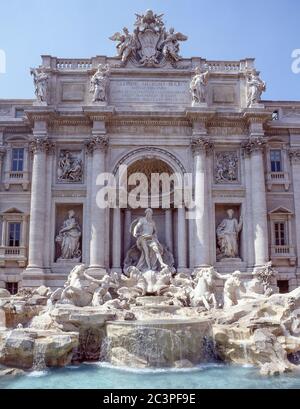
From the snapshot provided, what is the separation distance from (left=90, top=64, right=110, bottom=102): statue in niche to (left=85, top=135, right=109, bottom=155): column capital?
2.00 metres

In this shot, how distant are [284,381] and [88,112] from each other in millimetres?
15667

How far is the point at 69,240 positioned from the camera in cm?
2181

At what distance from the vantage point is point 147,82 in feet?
77.9

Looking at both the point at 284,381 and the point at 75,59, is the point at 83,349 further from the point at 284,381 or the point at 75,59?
the point at 75,59

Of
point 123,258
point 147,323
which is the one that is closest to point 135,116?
point 123,258

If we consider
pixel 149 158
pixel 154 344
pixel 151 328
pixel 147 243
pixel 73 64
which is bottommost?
pixel 154 344

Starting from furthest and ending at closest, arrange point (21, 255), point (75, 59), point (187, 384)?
1. point (75, 59)
2. point (21, 255)
3. point (187, 384)

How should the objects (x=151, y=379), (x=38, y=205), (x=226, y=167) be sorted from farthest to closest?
(x=226, y=167) → (x=38, y=205) → (x=151, y=379)

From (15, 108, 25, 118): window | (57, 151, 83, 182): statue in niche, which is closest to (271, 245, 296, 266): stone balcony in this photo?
(57, 151, 83, 182): statue in niche

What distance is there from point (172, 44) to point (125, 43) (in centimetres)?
261

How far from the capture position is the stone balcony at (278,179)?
2316 centimetres

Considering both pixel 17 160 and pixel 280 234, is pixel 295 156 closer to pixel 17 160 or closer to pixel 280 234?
pixel 280 234

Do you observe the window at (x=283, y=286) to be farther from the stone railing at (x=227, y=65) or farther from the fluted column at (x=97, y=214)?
the stone railing at (x=227, y=65)

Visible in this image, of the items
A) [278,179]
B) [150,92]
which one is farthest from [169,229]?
[150,92]
